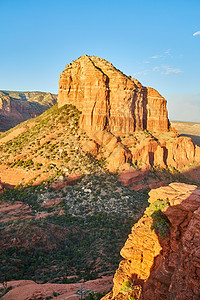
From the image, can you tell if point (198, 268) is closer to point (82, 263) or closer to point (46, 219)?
point (82, 263)

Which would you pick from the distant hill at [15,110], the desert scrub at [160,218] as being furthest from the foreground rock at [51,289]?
the distant hill at [15,110]

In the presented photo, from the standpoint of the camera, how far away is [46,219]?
133 feet

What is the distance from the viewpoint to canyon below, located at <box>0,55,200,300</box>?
12.5 m

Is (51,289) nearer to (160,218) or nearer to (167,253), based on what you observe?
(167,253)

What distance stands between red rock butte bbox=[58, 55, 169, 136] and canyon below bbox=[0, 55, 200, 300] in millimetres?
276

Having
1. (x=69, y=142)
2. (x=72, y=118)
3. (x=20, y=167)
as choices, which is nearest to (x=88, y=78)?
(x=72, y=118)

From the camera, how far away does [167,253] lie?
1222 centimetres

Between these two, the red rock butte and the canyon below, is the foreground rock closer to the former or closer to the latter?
the canyon below

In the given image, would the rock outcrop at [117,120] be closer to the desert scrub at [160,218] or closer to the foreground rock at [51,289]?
the foreground rock at [51,289]

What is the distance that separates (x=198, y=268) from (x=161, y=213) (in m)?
4.78

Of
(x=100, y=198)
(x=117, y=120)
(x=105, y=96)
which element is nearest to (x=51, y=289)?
(x=100, y=198)

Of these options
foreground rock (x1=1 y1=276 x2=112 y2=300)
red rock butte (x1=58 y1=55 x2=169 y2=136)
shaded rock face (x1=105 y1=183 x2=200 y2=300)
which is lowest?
foreground rock (x1=1 y1=276 x2=112 y2=300)

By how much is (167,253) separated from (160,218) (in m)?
2.00

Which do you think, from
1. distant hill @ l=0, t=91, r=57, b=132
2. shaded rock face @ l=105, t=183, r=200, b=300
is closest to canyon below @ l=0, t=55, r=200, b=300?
shaded rock face @ l=105, t=183, r=200, b=300
